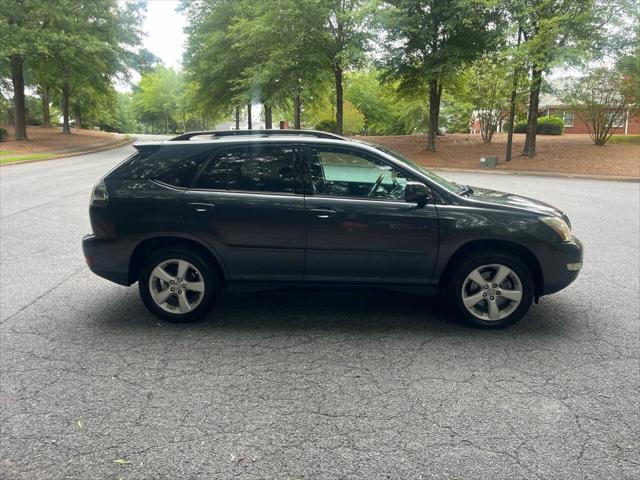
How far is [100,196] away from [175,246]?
2.64 feet

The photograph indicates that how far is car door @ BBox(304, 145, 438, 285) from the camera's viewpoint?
4320 mm

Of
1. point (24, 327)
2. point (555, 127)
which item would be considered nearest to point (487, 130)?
point (555, 127)

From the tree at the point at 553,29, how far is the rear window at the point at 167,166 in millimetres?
18539

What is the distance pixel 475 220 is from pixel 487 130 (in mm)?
25171

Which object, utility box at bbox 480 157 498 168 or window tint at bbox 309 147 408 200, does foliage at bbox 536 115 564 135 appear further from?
window tint at bbox 309 147 408 200

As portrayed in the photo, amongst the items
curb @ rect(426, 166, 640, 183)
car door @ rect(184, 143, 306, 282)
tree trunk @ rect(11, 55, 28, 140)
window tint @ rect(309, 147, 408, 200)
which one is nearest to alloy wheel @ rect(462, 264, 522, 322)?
window tint @ rect(309, 147, 408, 200)

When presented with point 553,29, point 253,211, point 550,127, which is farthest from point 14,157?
point 550,127

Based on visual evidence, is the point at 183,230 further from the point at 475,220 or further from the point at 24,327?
the point at 475,220

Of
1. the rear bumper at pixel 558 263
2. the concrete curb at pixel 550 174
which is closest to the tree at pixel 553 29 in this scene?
the concrete curb at pixel 550 174

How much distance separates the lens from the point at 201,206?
4.36 meters

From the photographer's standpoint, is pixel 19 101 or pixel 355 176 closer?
pixel 355 176

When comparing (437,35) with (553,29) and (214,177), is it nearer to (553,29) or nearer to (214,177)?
(553,29)

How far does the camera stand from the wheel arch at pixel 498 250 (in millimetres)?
4402

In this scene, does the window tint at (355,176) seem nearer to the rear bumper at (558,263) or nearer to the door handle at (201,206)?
the door handle at (201,206)
